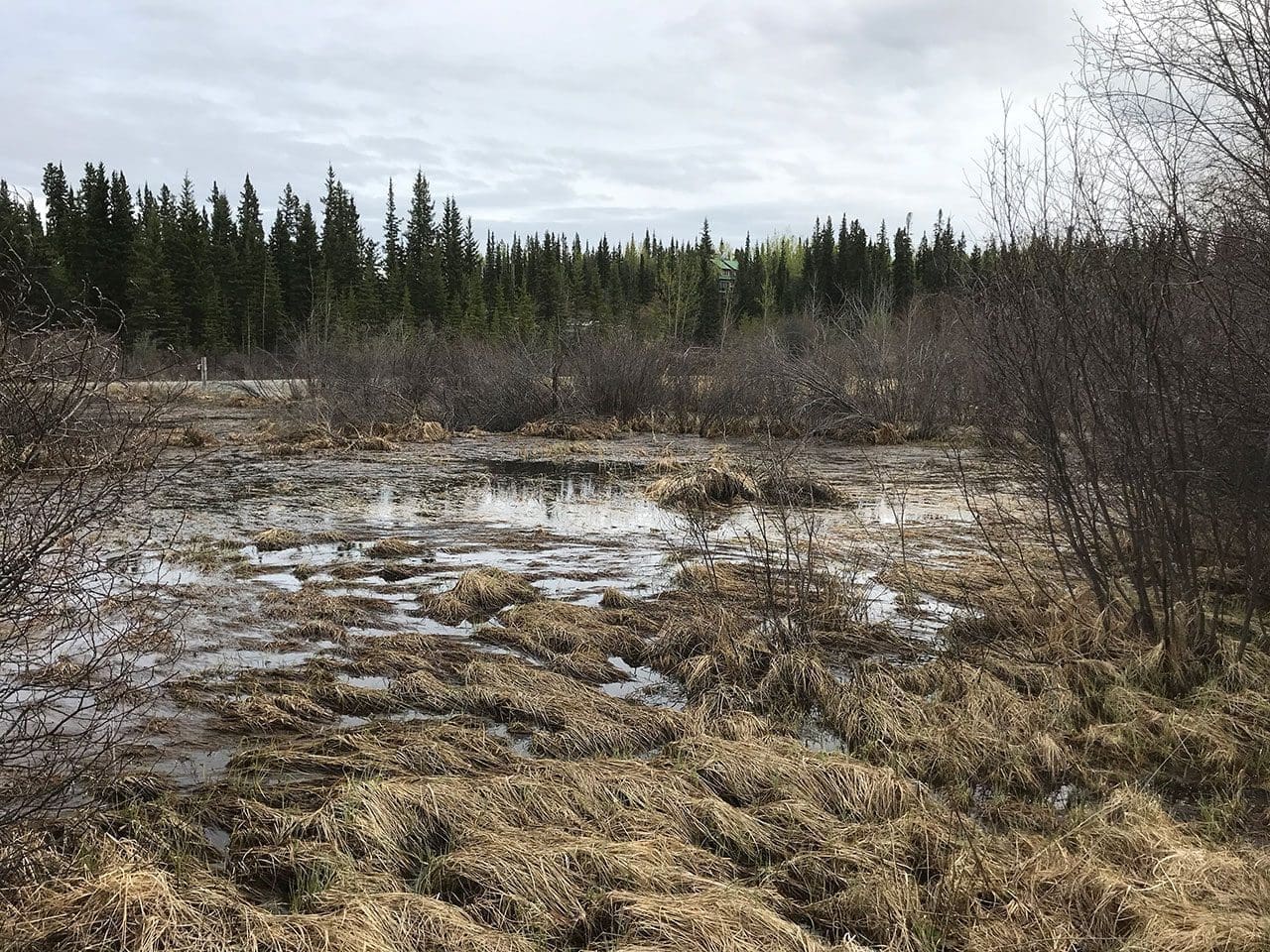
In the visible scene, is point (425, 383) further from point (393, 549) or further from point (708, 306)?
point (708, 306)

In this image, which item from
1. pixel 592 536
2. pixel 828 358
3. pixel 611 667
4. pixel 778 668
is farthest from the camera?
pixel 828 358

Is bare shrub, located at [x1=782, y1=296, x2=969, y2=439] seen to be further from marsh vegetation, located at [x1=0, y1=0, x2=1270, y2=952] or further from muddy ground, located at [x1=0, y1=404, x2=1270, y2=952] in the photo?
muddy ground, located at [x1=0, y1=404, x2=1270, y2=952]

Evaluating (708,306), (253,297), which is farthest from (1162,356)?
(708,306)

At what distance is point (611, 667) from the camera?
732cm

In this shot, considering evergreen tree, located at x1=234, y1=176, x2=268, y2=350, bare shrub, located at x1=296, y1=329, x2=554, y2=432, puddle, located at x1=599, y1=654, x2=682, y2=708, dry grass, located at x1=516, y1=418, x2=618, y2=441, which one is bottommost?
puddle, located at x1=599, y1=654, x2=682, y2=708

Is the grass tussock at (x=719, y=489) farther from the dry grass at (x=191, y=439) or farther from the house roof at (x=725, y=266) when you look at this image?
the house roof at (x=725, y=266)

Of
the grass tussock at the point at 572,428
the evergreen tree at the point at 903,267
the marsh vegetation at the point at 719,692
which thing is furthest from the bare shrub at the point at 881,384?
the evergreen tree at the point at 903,267

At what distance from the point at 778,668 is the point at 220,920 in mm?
4279

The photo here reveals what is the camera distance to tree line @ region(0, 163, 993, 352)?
56.0 metres

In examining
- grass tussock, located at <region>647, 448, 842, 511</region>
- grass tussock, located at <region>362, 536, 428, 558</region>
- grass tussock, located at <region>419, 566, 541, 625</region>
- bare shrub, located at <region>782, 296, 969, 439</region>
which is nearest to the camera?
grass tussock, located at <region>419, 566, 541, 625</region>

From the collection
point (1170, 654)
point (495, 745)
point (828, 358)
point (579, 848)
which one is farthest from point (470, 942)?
point (828, 358)

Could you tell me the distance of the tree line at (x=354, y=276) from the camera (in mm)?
56031

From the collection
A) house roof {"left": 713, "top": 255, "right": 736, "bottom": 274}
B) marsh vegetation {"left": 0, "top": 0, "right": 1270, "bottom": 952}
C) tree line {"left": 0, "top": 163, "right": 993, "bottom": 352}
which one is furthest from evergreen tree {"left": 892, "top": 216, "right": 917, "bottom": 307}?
marsh vegetation {"left": 0, "top": 0, "right": 1270, "bottom": 952}

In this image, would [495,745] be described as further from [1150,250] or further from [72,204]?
[72,204]
